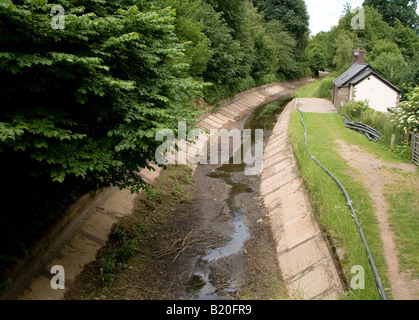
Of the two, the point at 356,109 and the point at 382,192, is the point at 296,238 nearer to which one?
the point at 382,192

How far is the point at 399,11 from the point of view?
6544 centimetres

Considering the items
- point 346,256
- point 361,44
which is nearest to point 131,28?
point 346,256

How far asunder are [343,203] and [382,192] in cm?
197

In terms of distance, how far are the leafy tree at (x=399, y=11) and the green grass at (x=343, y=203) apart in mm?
61129

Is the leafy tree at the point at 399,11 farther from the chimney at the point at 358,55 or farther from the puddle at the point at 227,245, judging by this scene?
the puddle at the point at 227,245

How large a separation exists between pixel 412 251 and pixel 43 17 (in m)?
9.99

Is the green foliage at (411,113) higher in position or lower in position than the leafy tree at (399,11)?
lower

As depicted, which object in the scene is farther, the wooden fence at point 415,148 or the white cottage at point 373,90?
the white cottage at point 373,90

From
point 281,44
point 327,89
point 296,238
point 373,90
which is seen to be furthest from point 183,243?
point 281,44

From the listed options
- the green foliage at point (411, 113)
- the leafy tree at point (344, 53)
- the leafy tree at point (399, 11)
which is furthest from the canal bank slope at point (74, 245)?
the leafy tree at point (399, 11)

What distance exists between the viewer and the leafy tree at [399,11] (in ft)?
213
